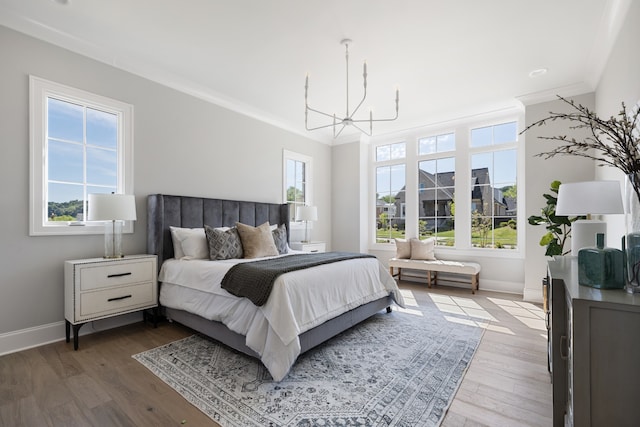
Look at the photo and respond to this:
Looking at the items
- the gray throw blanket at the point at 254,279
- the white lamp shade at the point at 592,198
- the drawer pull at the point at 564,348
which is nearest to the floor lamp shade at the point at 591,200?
the white lamp shade at the point at 592,198

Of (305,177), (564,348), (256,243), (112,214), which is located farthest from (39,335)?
(305,177)

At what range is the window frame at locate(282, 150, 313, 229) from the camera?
208 inches

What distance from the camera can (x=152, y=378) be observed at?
2158 millimetres

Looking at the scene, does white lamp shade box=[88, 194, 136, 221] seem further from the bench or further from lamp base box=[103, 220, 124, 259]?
the bench

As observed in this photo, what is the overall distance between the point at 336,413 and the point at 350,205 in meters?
4.55

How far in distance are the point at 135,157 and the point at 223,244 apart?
138cm

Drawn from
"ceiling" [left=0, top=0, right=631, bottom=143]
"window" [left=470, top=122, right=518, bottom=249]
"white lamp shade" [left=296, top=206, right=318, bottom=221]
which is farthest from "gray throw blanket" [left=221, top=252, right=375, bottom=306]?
"window" [left=470, top=122, right=518, bottom=249]

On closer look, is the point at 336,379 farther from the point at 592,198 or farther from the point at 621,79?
the point at 621,79

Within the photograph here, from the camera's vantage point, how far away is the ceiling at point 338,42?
248 centimetres

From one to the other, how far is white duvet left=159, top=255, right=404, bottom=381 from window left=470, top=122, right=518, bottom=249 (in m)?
2.47

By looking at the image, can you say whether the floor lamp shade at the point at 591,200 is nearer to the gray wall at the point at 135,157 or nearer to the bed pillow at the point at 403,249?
the bed pillow at the point at 403,249

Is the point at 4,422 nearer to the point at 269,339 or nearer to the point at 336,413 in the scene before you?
the point at 269,339

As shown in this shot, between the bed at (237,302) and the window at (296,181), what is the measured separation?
3.94 ft

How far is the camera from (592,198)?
183 centimetres
